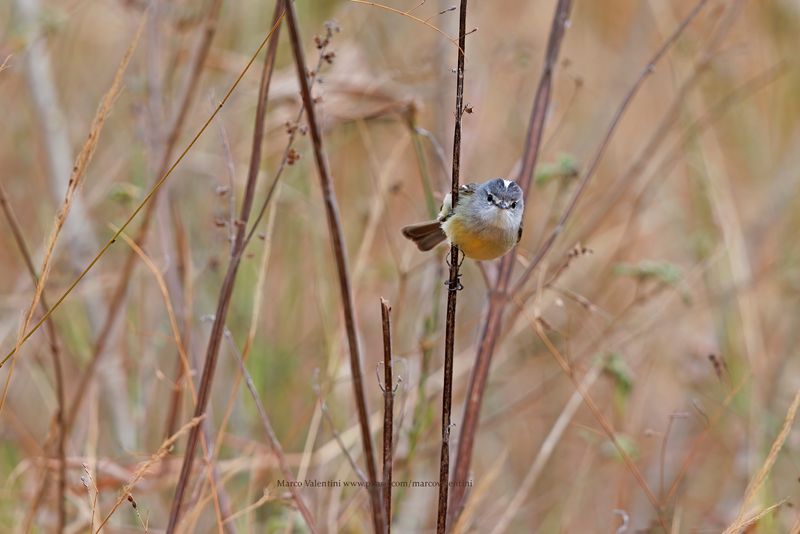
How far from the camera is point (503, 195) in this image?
233cm

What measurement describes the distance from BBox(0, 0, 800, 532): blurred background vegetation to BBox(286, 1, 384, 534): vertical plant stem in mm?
824

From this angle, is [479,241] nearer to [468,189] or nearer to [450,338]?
[468,189]

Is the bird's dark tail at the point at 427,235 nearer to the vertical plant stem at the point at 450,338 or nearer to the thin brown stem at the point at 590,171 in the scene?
the thin brown stem at the point at 590,171

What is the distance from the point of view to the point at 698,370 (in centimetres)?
364

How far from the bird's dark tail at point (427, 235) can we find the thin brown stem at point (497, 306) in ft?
1.07

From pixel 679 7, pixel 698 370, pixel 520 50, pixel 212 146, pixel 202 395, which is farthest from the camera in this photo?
pixel 679 7

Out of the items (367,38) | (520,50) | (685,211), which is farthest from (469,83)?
(685,211)

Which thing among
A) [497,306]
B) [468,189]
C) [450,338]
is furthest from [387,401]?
[468,189]

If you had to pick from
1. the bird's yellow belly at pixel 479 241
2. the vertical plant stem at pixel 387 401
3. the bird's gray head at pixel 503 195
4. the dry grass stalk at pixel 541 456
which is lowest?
the dry grass stalk at pixel 541 456

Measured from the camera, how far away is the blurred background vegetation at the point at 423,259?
9.02 feet

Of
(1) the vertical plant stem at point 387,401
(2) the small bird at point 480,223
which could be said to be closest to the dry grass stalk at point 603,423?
(2) the small bird at point 480,223

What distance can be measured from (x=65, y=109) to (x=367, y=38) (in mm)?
1441

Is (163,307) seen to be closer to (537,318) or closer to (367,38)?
(367,38)

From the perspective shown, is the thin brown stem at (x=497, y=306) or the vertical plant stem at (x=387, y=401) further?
the thin brown stem at (x=497, y=306)
